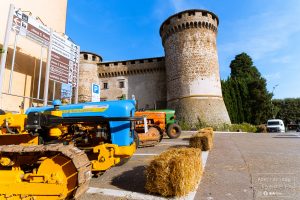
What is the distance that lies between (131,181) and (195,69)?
95.2 ft

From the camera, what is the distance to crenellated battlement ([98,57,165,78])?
3897 centimetres

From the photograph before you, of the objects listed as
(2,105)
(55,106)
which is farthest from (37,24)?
(55,106)

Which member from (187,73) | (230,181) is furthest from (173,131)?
(187,73)

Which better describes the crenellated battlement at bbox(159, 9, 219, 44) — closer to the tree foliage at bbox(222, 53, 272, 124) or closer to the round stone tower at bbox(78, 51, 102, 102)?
the tree foliage at bbox(222, 53, 272, 124)

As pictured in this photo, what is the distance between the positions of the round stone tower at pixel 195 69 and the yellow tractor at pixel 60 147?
89.2 ft

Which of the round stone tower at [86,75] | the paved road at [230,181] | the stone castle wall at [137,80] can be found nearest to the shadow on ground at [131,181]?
the paved road at [230,181]

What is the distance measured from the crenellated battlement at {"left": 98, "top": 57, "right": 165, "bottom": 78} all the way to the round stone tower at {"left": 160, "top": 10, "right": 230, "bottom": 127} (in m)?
4.29

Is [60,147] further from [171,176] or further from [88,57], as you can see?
[88,57]

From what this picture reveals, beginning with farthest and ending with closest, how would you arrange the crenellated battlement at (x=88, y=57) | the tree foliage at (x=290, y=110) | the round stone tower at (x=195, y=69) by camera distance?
the tree foliage at (x=290, y=110)
the crenellated battlement at (x=88, y=57)
the round stone tower at (x=195, y=69)

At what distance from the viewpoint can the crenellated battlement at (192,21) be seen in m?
33.1

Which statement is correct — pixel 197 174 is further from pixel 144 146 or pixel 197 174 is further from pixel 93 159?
pixel 144 146

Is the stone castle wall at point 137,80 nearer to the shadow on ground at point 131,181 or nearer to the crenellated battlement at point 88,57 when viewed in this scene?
the crenellated battlement at point 88,57

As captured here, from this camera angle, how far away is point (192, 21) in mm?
32969

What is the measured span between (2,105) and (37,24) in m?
5.79
